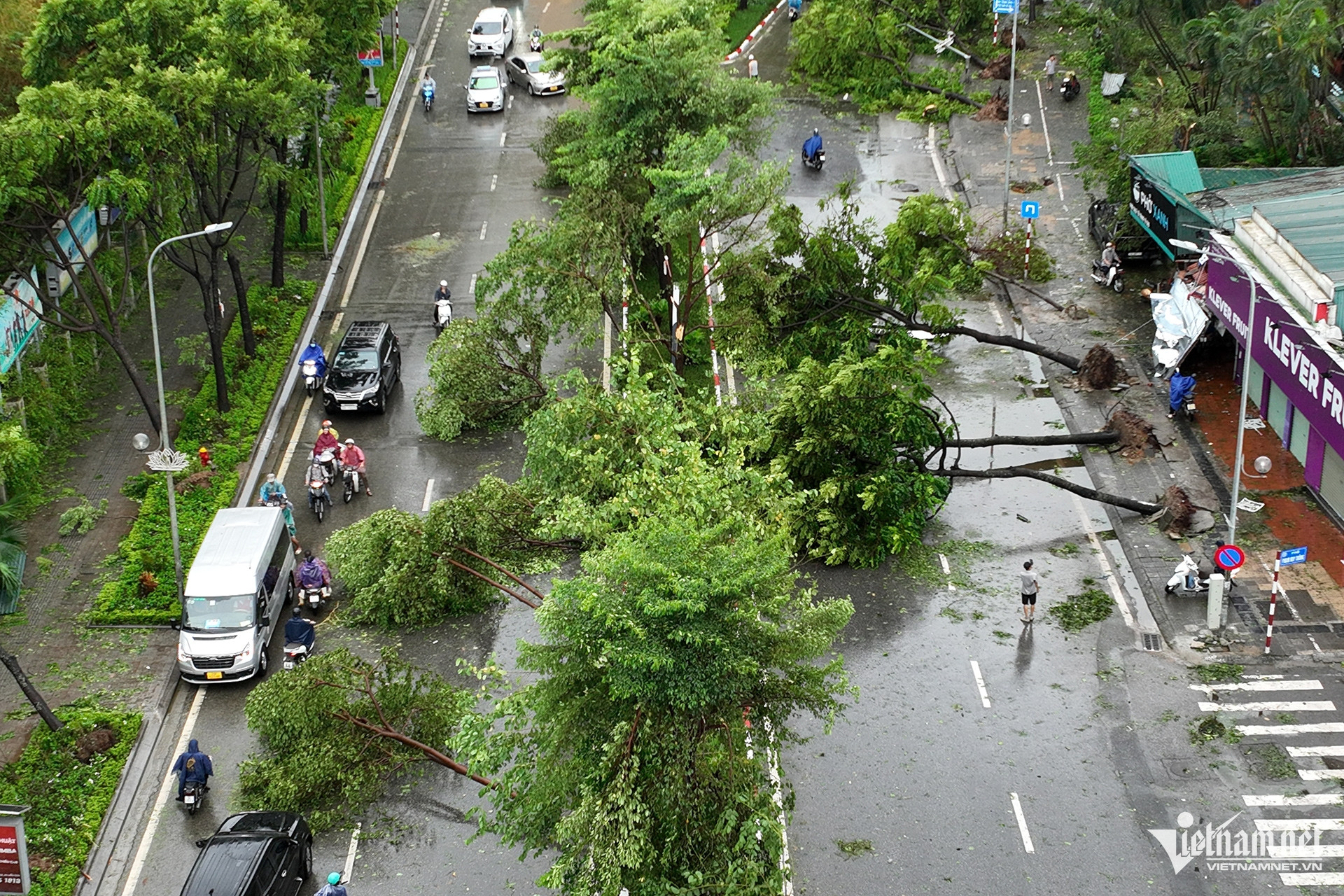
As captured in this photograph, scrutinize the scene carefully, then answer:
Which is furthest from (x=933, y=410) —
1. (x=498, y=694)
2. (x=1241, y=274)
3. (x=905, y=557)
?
(x=498, y=694)

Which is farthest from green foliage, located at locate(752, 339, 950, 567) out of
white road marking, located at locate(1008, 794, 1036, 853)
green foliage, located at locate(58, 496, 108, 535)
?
green foliage, located at locate(58, 496, 108, 535)

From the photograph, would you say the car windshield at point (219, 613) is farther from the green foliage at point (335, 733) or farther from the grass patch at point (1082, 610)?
the grass patch at point (1082, 610)

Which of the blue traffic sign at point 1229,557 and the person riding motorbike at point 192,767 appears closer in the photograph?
the person riding motorbike at point 192,767

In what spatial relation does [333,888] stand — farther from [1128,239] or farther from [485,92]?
[485,92]

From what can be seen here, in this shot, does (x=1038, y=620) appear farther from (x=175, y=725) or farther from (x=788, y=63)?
(x=788, y=63)

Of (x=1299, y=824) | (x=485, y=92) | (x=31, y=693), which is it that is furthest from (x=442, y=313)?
(x=1299, y=824)

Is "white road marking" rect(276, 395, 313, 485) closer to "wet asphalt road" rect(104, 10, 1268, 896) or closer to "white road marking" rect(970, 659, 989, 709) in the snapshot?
"wet asphalt road" rect(104, 10, 1268, 896)

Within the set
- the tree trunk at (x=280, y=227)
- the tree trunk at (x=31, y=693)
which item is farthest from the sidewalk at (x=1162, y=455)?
the tree trunk at (x=31, y=693)
